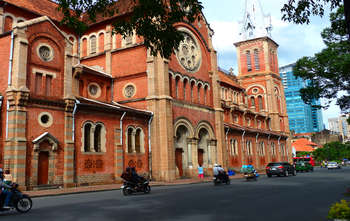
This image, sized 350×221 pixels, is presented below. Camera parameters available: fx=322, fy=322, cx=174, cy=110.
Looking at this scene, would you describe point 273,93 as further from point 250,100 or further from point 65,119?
point 65,119

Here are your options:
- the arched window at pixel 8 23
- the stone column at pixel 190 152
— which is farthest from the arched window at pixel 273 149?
the arched window at pixel 8 23

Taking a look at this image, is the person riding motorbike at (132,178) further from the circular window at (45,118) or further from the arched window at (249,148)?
the arched window at (249,148)

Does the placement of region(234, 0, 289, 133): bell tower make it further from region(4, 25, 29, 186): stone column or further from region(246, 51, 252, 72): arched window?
region(4, 25, 29, 186): stone column

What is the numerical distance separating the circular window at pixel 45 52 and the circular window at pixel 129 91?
9793 millimetres

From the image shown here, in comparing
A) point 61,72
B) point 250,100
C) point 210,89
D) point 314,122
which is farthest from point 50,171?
point 314,122

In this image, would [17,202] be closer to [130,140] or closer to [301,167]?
[130,140]

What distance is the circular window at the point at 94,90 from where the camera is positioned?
Result: 2973 centimetres

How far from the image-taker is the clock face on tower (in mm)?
33750

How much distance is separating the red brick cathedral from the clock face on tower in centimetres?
12

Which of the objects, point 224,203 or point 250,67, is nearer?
point 224,203

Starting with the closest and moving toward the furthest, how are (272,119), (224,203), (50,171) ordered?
(224,203), (50,171), (272,119)

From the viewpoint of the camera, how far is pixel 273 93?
198ft

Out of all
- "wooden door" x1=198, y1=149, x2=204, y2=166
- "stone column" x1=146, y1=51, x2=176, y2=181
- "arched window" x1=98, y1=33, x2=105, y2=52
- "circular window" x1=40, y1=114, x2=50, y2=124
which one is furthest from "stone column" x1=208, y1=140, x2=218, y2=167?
"circular window" x1=40, y1=114, x2=50, y2=124

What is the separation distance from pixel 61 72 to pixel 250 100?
148ft
